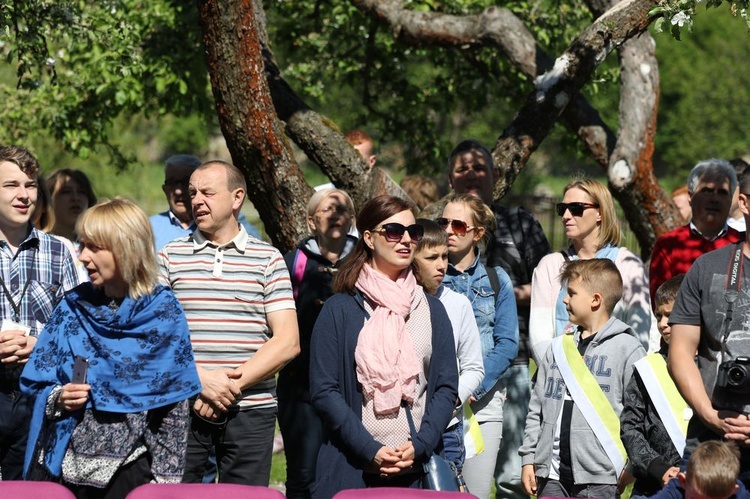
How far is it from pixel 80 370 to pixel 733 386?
8.03 feet

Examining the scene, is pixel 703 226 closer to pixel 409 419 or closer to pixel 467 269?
pixel 467 269

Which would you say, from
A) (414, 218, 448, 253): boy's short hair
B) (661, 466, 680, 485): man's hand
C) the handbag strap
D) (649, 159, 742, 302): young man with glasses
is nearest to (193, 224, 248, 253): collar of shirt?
(414, 218, 448, 253): boy's short hair

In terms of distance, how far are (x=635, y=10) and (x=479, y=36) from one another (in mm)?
1919

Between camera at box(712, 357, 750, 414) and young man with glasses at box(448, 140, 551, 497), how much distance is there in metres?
1.94

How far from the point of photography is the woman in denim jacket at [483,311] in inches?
224

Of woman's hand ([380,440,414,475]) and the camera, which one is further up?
the camera

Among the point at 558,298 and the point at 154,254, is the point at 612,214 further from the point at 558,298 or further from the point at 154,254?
the point at 154,254

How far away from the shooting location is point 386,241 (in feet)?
15.7

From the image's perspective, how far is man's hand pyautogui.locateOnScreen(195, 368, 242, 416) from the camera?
480cm

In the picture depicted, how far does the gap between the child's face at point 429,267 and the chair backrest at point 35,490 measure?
79.7 inches

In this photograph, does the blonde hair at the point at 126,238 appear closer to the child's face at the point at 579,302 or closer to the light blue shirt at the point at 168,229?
the child's face at the point at 579,302

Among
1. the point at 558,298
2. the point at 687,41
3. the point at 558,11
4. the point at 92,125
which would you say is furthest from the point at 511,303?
the point at 687,41

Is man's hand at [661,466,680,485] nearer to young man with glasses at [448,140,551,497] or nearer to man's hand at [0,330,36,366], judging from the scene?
young man with glasses at [448,140,551,497]

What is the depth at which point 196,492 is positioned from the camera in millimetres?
3898
